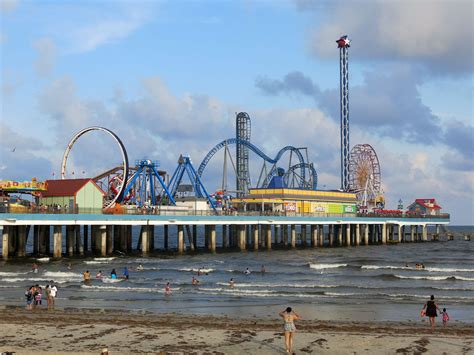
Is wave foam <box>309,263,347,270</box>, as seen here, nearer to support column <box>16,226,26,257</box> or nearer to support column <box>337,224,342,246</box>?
support column <box>16,226,26,257</box>

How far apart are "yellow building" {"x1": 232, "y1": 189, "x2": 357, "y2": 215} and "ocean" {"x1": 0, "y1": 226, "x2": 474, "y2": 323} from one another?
15.5 meters

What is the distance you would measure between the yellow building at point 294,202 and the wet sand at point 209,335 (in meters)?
44.9

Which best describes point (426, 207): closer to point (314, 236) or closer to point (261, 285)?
point (314, 236)

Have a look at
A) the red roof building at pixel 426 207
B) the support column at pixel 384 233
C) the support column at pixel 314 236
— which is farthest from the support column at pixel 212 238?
the red roof building at pixel 426 207

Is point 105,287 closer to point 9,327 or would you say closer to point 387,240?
point 9,327

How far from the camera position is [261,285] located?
36750 millimetres

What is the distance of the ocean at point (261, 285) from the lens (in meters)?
27.9

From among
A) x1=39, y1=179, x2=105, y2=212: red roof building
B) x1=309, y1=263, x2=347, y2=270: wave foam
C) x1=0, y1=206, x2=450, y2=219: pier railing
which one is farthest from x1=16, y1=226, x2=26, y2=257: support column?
x1=309, y1=263, x2=347, y2=270: wave foam

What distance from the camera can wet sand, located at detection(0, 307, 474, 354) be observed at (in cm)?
1816

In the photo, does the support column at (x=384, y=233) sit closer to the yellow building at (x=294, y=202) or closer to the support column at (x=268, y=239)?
the yellow building at (x=294, y=202)

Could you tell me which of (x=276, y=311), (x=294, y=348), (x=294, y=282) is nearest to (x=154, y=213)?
(x=294, y=282)

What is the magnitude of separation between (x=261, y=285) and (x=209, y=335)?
55.2ft

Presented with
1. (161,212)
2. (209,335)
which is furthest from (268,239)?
(209,335)

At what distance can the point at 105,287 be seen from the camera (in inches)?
1367
